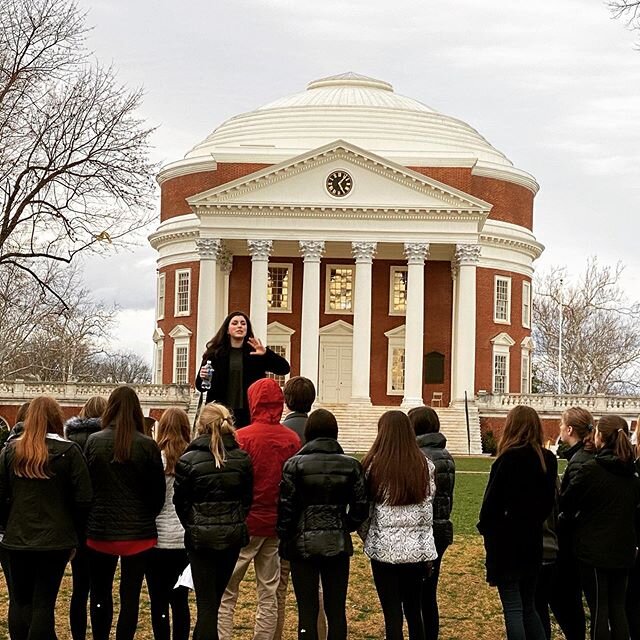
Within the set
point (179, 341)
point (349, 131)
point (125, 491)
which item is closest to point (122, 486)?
point (125, 491)

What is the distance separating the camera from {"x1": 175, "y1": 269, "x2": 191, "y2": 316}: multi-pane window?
61188 mm

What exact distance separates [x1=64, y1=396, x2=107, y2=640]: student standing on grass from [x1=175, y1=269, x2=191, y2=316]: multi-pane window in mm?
49354

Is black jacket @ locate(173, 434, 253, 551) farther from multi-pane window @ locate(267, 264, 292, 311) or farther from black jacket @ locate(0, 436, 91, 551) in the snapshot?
multi-pane window @ locate(267, 264, 292, 311)

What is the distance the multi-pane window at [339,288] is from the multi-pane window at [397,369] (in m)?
2.93

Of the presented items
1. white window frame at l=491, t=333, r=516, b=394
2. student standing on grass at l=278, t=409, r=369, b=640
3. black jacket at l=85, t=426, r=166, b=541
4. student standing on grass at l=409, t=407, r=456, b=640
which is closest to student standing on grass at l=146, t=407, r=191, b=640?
black jacket at l=85, t=426, r=166, b=541

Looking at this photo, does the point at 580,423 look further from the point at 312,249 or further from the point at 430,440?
the point at 312,249

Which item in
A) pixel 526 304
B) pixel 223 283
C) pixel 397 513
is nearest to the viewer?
pixel 397 513

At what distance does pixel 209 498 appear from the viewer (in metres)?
9.98

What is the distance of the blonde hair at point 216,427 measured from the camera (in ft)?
32.7

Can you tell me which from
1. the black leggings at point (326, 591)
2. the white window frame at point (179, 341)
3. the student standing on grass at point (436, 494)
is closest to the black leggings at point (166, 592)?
the black leggings at point (326, 591)

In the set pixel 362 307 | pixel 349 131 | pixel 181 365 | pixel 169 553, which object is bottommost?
pixel 169 553

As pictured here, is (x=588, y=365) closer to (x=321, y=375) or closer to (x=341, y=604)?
(x=321, y=375)

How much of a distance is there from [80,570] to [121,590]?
0.56 meters

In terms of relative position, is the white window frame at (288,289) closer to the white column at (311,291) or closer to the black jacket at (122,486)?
the white column at (311,291)
